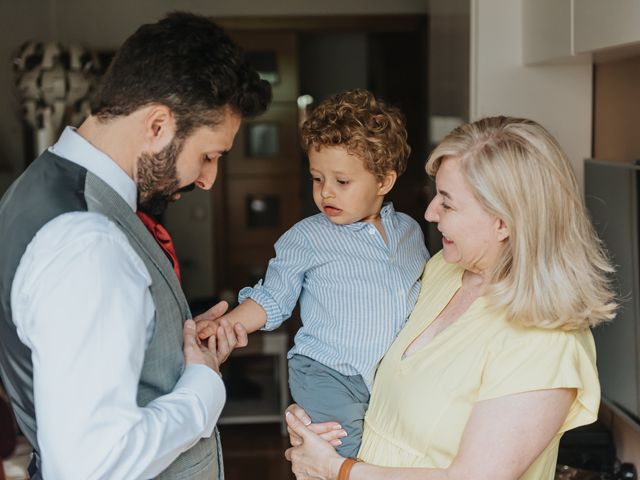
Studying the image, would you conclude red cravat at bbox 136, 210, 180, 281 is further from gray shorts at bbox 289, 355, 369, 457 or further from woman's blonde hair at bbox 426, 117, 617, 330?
woman's blonde hair at bbox 426, 117, 617, 330

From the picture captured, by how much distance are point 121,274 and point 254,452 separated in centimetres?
381

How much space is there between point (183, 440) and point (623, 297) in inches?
56.3

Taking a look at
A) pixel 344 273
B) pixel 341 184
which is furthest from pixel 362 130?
pixel 344 273

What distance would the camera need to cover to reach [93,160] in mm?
1379

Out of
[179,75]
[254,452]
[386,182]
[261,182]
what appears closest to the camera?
[179,75]

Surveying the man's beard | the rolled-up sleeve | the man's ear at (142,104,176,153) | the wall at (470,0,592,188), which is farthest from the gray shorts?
the wall at (470,0,592,188)

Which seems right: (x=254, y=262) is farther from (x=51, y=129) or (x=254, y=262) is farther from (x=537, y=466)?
(x=537, y=466)

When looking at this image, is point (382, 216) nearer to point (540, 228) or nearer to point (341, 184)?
point (341, 184)

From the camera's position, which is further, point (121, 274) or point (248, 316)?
point (248, 316)

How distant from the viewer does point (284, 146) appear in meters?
6.78

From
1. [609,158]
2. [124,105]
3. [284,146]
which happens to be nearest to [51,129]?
[284,146]

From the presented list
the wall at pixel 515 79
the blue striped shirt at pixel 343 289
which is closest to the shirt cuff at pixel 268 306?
the blue striped shirt at pixel 343 289

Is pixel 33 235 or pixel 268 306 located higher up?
pixel 33 235

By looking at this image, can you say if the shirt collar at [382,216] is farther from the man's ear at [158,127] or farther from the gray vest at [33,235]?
the man's ear at [158,127]
